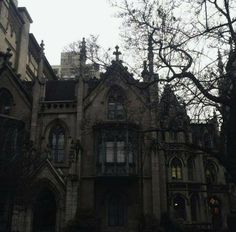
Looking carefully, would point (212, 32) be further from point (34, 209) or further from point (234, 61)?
point (34, 209)

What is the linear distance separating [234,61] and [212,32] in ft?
5.40

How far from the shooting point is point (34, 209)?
28531mm

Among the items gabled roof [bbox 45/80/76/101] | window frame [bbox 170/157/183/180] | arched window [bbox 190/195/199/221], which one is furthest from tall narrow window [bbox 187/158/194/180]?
gabled roof [bbox 45/80/76/101]

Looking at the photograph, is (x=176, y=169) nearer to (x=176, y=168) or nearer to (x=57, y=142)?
(x=176, y=168)

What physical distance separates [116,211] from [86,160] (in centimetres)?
476

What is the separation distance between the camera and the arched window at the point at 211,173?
41.2 meters

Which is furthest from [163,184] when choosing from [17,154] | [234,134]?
[234,134]

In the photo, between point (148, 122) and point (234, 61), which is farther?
point (148, 122)

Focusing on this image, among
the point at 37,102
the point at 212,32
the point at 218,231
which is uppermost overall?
the point at 37,102

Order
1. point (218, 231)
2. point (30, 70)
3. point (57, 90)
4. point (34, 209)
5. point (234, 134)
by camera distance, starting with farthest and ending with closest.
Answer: point (30, 70) → point (57, 90) → point (218, 231) → point (34, 209) → point (234, 134)

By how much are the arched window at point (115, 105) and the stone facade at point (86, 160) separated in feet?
0.29

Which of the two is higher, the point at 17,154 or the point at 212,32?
the point at 212,32

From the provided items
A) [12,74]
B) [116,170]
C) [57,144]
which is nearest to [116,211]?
[116,170]

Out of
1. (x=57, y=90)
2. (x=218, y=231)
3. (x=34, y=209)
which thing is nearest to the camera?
(x=34, y=209)
